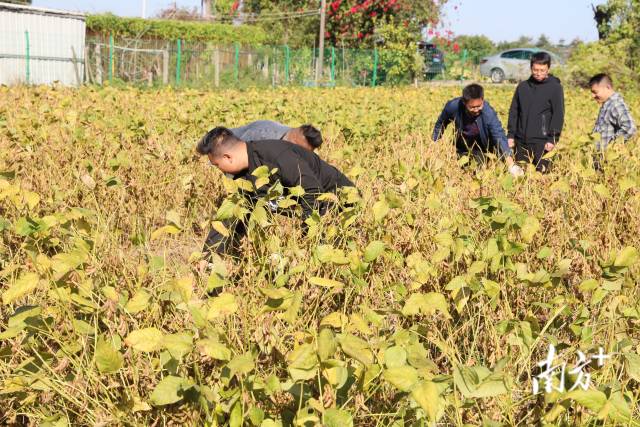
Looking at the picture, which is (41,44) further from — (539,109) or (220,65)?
(539,109)

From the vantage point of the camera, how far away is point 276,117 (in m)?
7.77

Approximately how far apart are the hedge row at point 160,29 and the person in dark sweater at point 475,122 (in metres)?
17.6

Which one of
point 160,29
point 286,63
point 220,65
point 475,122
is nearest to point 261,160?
point 475,122

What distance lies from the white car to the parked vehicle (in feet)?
5.35

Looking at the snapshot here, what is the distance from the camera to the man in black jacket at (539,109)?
600 cm

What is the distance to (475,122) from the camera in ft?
18.2

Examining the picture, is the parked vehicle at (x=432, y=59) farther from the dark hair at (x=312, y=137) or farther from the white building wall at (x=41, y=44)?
the dark hair at (x=312, y=137)

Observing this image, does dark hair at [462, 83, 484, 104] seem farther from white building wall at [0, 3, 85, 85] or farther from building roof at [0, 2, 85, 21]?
building roof at [0, 2, 85, 21]

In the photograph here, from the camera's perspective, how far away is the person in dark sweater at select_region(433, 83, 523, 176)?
17.3 ft

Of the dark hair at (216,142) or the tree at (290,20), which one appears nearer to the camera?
the dark hair at (216,142)

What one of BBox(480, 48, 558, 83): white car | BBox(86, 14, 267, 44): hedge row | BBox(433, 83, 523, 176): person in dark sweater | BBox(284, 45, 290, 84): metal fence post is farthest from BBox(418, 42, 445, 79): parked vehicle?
BBox(433, 83, 523, 176): person in dark sweater

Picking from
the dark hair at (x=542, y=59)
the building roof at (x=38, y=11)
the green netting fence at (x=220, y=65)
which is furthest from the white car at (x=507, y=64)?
the dark hair at (x=542, y=59)

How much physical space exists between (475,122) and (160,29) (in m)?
19.8

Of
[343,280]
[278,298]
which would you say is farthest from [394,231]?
[278,298]
